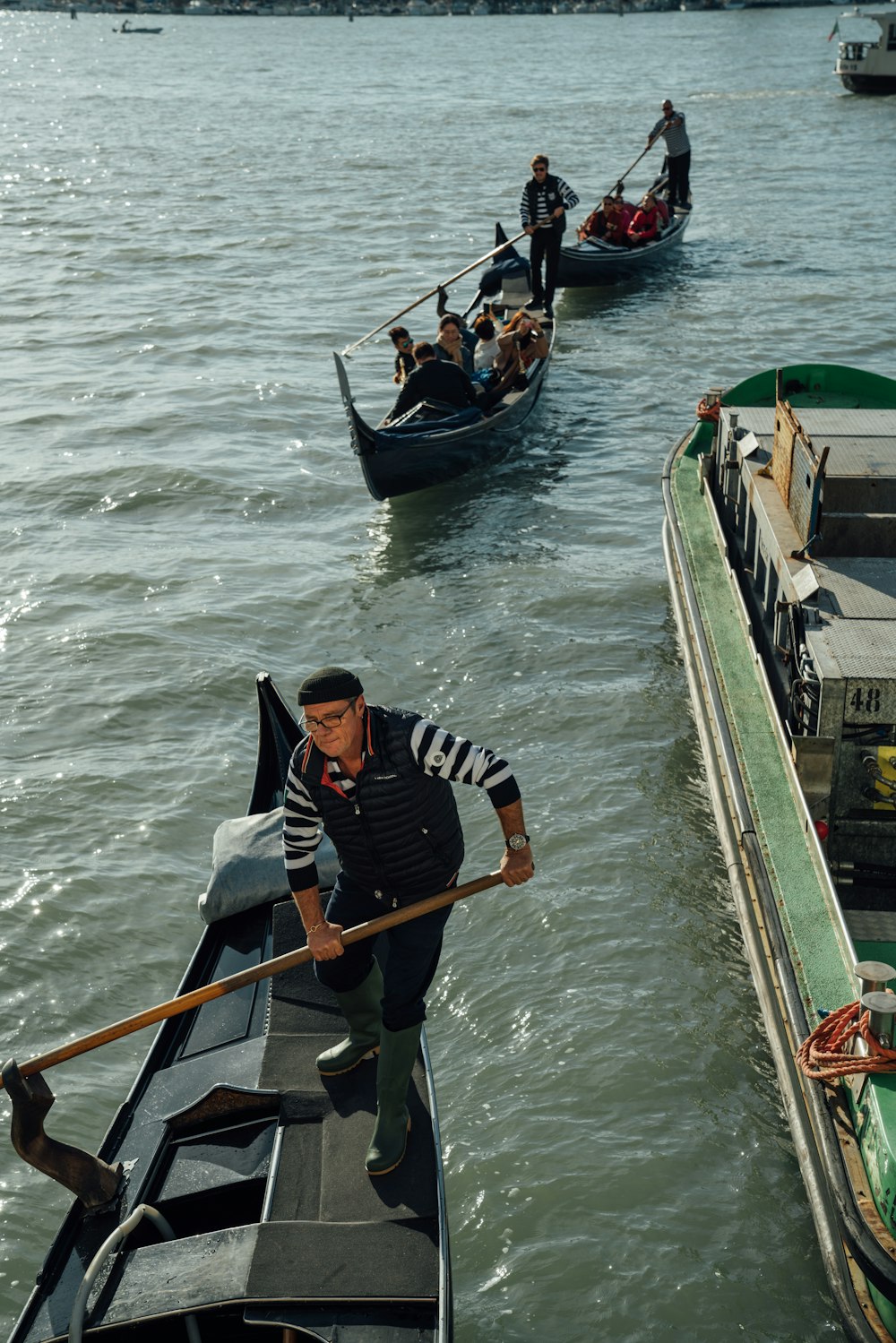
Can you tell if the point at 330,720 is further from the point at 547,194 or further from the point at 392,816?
the point at 547,194

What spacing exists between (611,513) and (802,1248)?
24.9 ft

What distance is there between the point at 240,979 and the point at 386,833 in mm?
807

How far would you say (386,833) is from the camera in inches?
167

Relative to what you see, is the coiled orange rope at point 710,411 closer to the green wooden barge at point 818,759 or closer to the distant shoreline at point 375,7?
the green wooden barge at point 818,759

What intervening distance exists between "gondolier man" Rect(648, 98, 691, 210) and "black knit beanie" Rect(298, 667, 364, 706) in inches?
678

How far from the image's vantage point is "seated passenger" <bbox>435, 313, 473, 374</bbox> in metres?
11.9

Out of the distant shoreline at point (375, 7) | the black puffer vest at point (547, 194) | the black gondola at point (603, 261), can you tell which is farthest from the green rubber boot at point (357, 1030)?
the distant shoreline at point (375, 7)

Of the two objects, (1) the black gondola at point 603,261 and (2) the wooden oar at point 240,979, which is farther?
(1) the black gondola at point 603,261

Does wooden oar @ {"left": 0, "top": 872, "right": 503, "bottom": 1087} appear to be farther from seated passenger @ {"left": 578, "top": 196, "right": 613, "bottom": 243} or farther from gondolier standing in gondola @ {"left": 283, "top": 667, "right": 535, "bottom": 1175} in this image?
seated passenger @ {"left": 578, "top": 196, "right": 613, "bottom": 243}

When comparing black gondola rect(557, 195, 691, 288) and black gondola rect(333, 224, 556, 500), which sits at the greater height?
black gondola rect(557, 195, 691, 288)

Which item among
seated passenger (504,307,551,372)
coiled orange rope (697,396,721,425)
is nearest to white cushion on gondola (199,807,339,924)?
coiled orange rope (697,396,721,425)

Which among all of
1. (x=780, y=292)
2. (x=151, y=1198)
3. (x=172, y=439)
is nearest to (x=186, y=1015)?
(x=151, y=1198)

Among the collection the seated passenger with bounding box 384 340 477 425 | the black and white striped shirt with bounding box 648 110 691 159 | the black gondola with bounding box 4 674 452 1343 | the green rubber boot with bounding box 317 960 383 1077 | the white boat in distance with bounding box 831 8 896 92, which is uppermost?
the white boat in distance with bounding box 831 8 896 92

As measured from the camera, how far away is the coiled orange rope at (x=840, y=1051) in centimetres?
408
